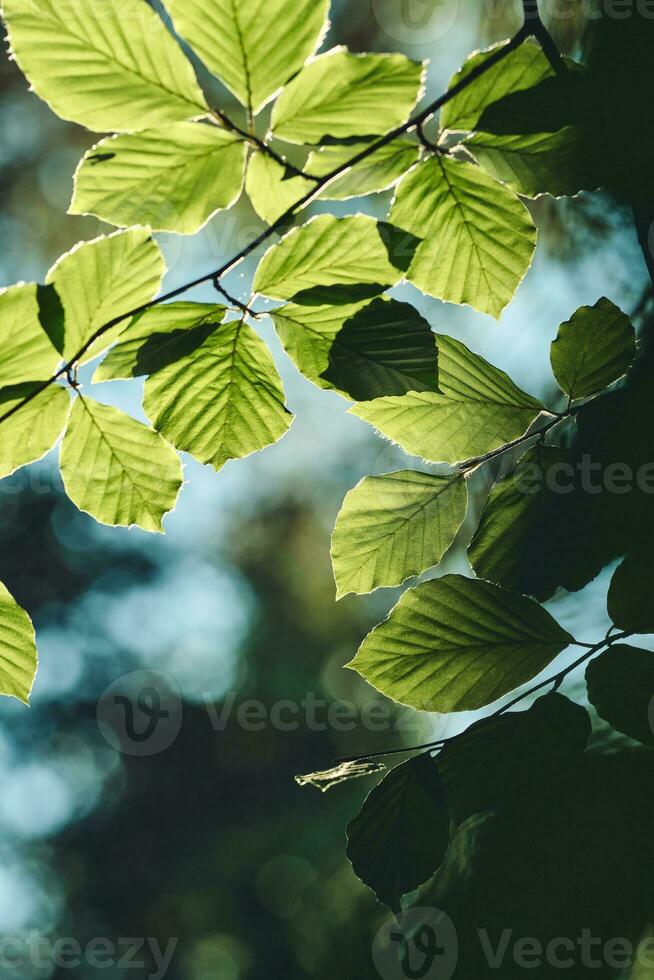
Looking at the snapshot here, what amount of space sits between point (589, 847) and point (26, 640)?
1.15 feet

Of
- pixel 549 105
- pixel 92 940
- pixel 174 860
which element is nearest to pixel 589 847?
pixel 549 105

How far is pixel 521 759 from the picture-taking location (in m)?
0.36

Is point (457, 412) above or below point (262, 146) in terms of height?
below

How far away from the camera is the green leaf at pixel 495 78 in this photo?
0.36 meters

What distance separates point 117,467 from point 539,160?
32 centimetres

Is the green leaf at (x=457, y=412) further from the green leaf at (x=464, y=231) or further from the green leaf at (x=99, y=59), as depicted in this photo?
the green leaf at (x=99, y=59)

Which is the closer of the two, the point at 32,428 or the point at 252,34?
the point at 252,34

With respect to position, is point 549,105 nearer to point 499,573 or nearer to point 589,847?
point 499,573

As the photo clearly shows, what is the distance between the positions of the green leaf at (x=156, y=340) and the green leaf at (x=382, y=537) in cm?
15

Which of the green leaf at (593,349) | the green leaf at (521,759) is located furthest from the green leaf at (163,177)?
the green leaf at (521,759)
